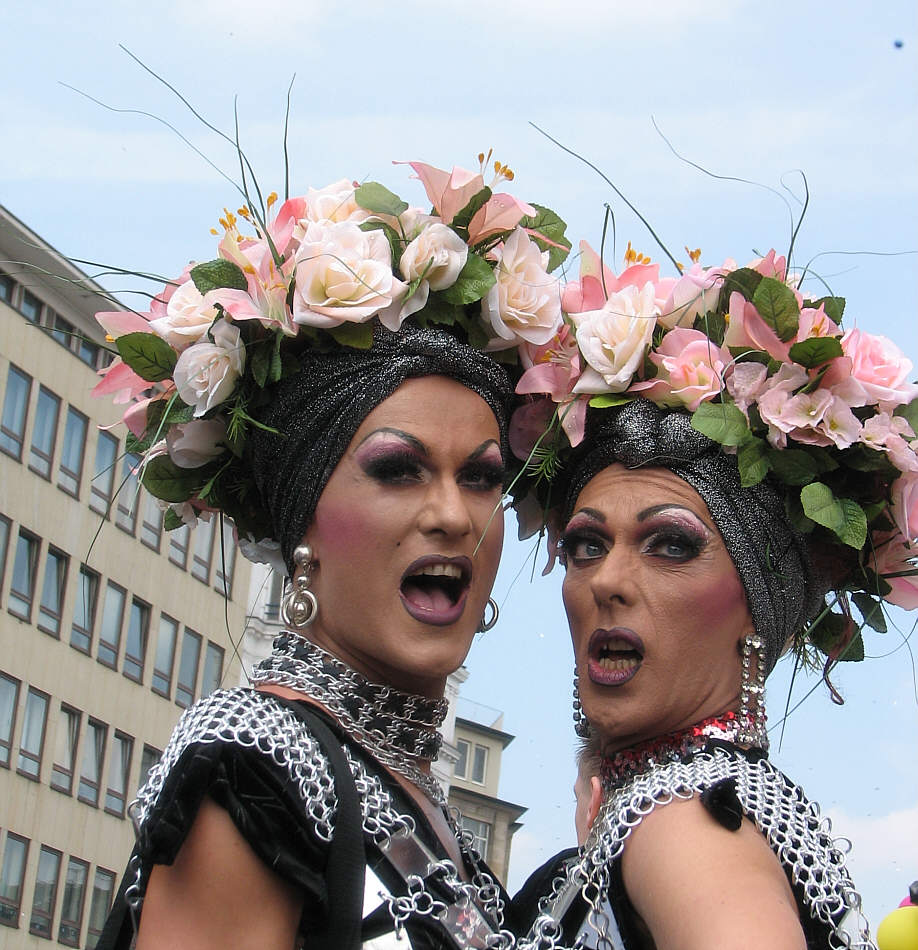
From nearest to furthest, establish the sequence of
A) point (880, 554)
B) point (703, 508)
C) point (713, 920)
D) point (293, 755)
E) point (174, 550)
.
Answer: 1. point (713, 920)
2. point (293, 755)
3. point (703, 508)
4. point (880, 554)
5. point (174, 550)

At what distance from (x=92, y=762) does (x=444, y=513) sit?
28.0 meters

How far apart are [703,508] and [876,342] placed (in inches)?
28.2

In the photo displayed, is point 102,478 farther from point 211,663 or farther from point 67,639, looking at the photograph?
point 211,663

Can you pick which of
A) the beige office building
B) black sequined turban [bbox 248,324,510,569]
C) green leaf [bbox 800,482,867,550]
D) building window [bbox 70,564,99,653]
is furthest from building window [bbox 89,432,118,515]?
green leaf [bbox 800,482,867,550]

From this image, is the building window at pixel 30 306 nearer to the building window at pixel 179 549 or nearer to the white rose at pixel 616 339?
the building window at pixel 179 549

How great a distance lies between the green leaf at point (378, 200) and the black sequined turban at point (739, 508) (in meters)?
0.88

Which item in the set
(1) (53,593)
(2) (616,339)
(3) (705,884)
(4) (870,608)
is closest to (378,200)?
(2) (616,339)

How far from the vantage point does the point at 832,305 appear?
480 centimetres

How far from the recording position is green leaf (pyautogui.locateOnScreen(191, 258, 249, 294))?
4.76 m

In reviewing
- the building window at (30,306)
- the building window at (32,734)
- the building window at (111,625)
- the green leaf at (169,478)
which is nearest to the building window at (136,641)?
the building window at (111,625)

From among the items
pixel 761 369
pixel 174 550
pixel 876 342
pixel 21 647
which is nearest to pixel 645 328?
pixel 761 369

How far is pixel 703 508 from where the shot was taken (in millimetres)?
4562

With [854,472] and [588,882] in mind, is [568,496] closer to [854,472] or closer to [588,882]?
[854,472]

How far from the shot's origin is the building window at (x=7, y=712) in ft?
94.3
